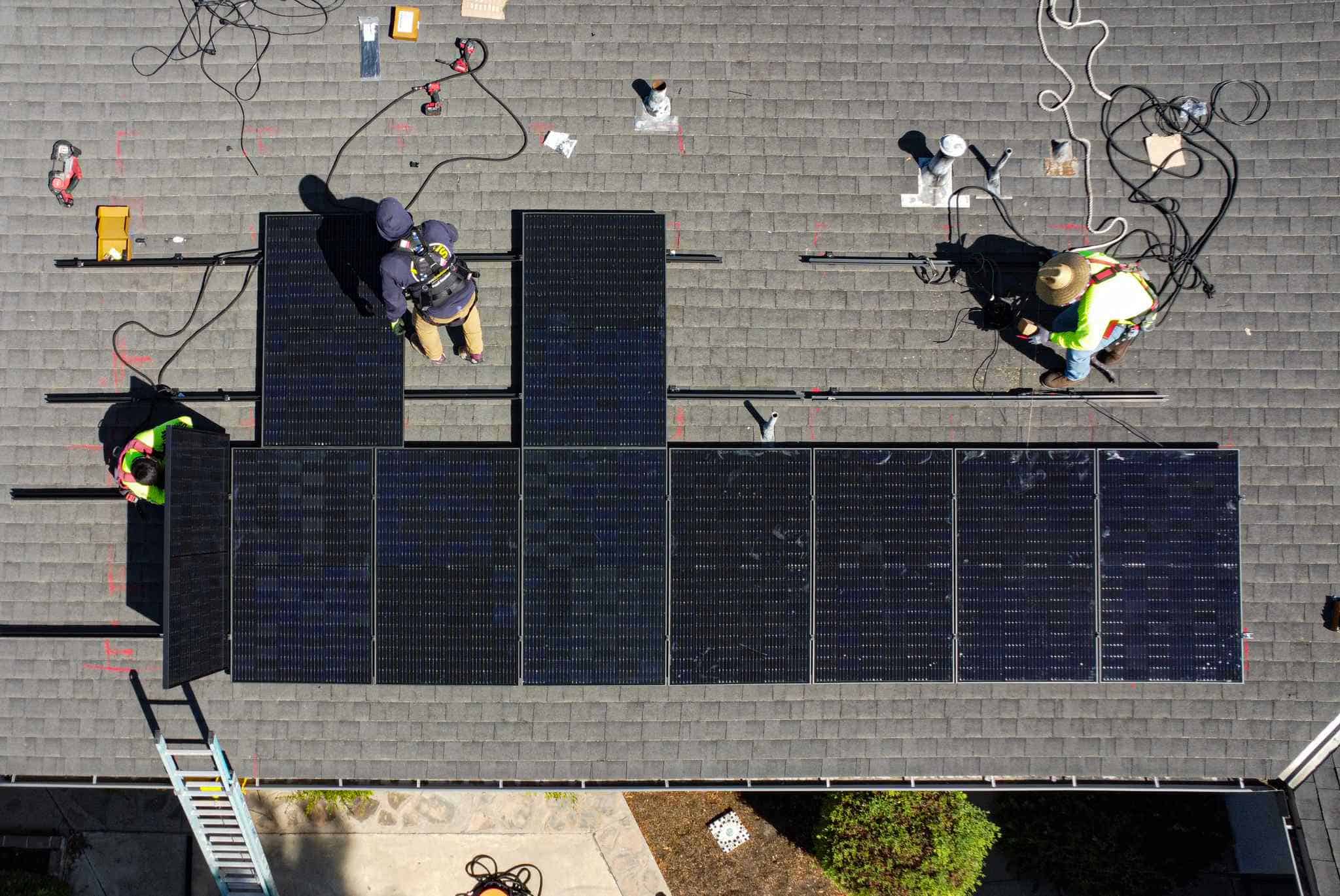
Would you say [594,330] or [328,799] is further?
[328,799]

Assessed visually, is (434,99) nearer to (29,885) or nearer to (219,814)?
(219,814)

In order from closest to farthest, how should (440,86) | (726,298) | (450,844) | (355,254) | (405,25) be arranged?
(355,254) < (726,298) < (440,86) < (405,25) < (450,844)

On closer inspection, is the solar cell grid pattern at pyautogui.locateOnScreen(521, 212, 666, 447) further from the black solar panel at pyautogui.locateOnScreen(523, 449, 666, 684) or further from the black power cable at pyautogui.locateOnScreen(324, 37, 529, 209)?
the black power cable at pyautogui.locateOnScreen(324, 37, 529, 209)

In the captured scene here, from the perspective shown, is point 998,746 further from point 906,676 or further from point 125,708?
point 125,708

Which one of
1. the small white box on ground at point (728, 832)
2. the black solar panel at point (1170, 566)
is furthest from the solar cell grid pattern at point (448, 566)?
the black solar panel at point (1170, 566)

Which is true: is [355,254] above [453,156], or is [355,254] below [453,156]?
below

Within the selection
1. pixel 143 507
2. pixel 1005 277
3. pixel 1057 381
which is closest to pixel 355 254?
pixel 143 507
